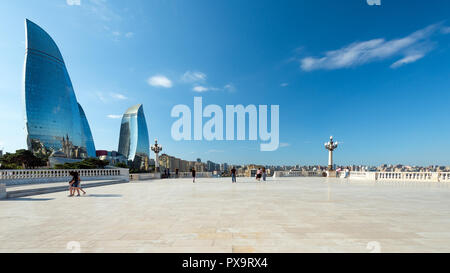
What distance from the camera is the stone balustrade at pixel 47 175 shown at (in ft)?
50.9

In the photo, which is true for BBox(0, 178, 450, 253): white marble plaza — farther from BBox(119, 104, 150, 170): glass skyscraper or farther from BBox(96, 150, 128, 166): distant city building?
BBox(119, 104, 150, 170): glass skyscraper

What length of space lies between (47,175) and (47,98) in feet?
206

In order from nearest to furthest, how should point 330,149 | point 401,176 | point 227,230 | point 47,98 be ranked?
point 227,230
point 401,176
point 330,149
point 47,98

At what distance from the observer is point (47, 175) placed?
17.8 metres

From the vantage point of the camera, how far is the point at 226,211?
702cm

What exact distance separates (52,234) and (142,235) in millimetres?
2232

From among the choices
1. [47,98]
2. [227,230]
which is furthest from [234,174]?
[47,98]

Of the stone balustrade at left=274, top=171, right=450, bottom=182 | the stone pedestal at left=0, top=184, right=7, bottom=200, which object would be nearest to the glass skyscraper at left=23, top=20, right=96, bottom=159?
the stone pedestal at left=0, top=184, right=7, bottom=200

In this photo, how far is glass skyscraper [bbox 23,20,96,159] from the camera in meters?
61.6

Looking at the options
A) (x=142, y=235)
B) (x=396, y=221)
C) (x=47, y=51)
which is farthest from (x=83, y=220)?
(x=47, y=51)

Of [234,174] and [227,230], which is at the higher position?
[227,230]

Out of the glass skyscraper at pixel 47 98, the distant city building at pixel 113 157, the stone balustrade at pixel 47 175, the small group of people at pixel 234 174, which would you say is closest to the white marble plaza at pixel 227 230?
the stone balustrade at pixel 47 175

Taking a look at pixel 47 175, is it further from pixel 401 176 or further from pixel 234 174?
pixel 401 176
